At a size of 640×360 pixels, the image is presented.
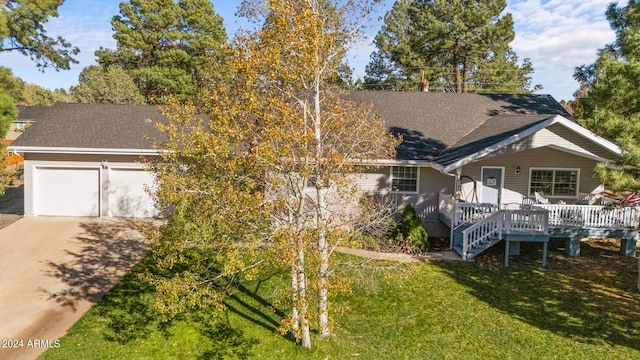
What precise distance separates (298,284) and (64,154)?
558 inches

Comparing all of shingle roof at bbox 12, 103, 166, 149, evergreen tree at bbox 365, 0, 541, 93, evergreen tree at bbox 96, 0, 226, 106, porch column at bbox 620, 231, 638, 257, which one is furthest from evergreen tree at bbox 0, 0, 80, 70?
porch column at bbox 620, 231, 638, 257

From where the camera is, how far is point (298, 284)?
7473 millimetres

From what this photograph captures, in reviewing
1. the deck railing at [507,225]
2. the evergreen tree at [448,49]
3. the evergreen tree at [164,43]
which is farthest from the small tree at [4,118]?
the evergreen tree at [448,49]

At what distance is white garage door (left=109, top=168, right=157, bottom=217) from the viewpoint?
1694 cm

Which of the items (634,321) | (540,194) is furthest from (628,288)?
(540,194)

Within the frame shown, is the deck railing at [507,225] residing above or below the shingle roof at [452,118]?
below

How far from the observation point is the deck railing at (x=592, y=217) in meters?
12.4

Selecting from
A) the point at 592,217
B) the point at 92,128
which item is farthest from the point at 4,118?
the point at 592,217

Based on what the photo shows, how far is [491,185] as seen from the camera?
15344 millimetres

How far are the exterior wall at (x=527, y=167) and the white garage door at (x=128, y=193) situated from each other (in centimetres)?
1325

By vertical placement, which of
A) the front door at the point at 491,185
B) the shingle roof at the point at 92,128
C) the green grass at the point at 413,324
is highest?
the shingle roof at the point at 92,128

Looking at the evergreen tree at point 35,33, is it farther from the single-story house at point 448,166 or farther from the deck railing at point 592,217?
the deck railing at point 592,217

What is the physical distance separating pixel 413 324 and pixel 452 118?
11.7 metres

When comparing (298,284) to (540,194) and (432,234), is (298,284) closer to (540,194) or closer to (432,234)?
(432,234)
